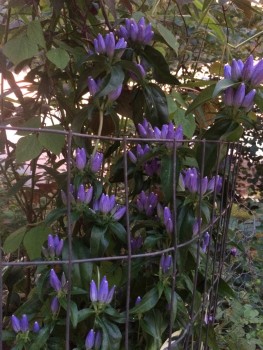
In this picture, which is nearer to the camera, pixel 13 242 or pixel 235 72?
pixel 235 72

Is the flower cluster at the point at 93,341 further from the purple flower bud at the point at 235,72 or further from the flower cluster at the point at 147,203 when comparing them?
the purple flower bud at the point at 235,72

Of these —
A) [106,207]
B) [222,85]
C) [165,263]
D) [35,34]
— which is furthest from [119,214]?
[35,34]

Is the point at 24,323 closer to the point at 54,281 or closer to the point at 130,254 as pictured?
the point at 54,281

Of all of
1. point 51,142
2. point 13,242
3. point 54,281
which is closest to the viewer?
point 54,281

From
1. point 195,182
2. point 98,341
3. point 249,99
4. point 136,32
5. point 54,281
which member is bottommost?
point 98,341

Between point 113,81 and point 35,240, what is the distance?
325mm

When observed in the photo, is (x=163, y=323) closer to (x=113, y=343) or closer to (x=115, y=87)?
(x=113, y=343)

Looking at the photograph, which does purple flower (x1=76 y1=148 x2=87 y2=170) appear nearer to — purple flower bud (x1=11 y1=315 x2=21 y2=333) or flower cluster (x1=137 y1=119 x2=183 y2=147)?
flower cluster (x1=137 y1=119 x2=183 y2=147)

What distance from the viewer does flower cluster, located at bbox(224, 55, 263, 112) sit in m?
0.78

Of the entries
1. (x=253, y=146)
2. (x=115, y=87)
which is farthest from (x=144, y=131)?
(x=253, y=146)

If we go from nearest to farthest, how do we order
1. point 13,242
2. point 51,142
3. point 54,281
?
point 54,281, point 51,142, point 13,242

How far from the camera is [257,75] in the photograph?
2.56ft

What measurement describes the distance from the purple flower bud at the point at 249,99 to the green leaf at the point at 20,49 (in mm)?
365

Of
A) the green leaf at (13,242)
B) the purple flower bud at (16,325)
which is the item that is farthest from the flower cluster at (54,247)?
the green leaf at (13,242)
